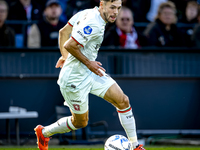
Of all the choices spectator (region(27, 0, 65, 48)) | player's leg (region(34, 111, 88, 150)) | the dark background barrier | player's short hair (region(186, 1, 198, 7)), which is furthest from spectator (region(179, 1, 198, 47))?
player's leg (region(34, 111, 88, 150))

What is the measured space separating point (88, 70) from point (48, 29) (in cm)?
370

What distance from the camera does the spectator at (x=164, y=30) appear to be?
30.3 feet

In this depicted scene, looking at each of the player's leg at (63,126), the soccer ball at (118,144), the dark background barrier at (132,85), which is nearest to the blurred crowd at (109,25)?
the dark background barrier at (132,85)

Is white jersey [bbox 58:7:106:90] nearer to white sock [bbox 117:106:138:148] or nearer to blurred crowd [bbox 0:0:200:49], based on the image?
white sock [bbox 117:106:138:148]

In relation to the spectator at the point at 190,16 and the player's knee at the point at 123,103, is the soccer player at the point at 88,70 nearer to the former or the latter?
the player's knee at the point at 123,103

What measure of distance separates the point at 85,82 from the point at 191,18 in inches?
228

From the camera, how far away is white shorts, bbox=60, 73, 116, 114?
218 inches

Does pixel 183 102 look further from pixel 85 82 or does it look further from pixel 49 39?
pixel 85 82

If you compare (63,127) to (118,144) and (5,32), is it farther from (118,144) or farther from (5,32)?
(5,32)

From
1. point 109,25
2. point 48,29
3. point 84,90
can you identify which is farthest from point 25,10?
point 84,90

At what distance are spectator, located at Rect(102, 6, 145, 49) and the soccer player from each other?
10.5 ft

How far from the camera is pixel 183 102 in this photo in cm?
895

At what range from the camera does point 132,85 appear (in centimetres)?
891

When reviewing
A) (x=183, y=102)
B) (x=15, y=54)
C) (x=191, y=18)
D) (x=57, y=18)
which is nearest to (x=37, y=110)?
(x=15, y=54)
